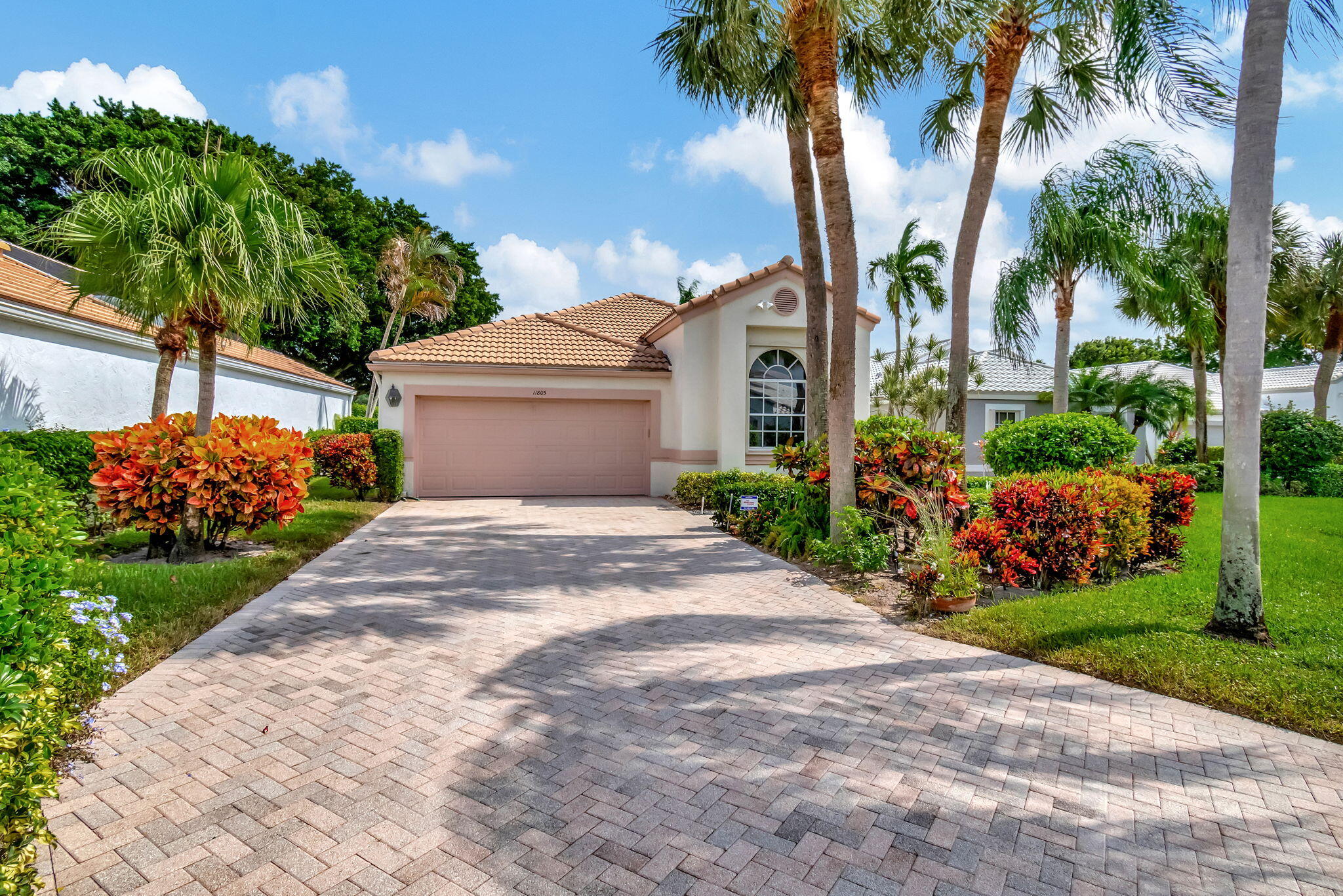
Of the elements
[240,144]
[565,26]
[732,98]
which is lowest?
[732,98]

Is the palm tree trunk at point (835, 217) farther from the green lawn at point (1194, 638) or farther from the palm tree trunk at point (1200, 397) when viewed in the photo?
the palm tree trunk at point (1200, 397)

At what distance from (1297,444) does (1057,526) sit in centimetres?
1367

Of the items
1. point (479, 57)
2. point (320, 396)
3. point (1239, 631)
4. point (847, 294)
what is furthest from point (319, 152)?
point (1239, 631)

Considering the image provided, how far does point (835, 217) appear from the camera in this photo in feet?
28.6

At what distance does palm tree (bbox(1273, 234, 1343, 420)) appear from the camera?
63.4 ft

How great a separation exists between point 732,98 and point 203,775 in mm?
11881

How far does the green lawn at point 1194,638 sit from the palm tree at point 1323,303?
17.0 meters

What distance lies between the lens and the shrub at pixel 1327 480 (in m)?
14.8

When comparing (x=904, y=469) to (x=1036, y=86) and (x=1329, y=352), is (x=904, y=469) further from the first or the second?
(x=1329, y=352)

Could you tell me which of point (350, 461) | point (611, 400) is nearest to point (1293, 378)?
point (611, 400)

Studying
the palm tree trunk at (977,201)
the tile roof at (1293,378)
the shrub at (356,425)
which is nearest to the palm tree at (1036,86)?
the palm tree trunk at (977,201)

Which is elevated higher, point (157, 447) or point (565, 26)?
point (565, 26)

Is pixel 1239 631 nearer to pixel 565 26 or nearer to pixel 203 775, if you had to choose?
pixel 203 775

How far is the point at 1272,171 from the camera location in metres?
5.01
